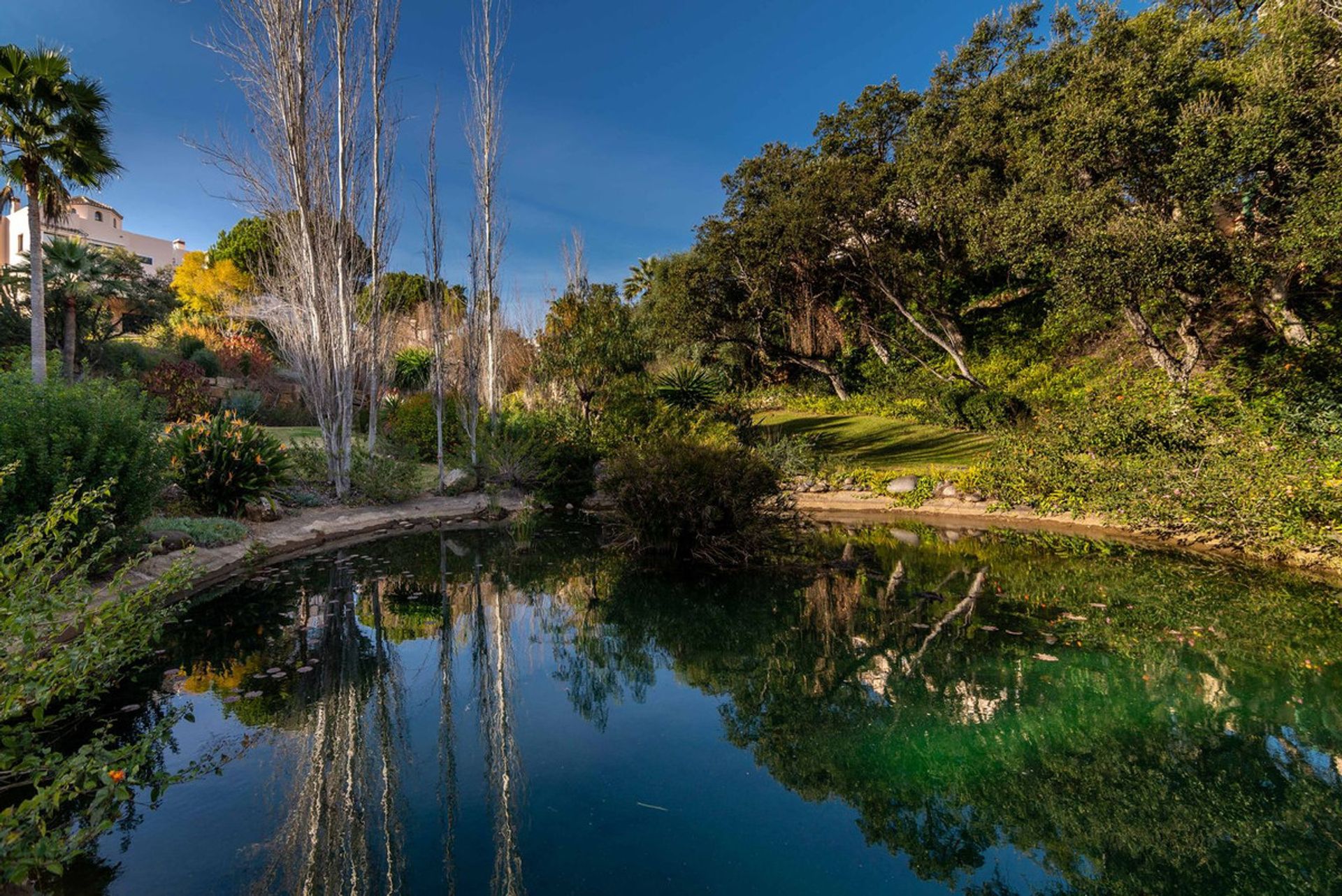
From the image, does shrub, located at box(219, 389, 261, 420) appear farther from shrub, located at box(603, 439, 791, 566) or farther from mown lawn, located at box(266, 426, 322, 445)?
shrub, located at box(603, 439, 791, 566)

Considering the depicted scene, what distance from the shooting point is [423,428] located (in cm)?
1586

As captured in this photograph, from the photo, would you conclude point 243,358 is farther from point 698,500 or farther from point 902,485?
point 902,485

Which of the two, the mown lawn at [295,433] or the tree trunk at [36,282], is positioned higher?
the tree trunk at [36,282]

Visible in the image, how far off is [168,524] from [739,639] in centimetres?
710

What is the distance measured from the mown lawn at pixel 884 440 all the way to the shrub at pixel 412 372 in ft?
38.4

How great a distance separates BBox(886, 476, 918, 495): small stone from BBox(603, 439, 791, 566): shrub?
14.7 ft

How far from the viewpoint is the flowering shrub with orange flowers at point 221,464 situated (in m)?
8.54

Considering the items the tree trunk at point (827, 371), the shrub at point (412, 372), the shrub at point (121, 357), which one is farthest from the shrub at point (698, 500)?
the shrub at point (121, 357)

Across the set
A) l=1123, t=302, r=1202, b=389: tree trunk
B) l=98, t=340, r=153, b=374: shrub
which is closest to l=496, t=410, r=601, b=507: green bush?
l=1123, t=302, r=1202, b=389: tree trunk

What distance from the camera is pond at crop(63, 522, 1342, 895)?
246 centimetres

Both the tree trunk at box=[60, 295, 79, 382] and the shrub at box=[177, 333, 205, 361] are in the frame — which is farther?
the shrub at box=[177, 333, 205, 361]

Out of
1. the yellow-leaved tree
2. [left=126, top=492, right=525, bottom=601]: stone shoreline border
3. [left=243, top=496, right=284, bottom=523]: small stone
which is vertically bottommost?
[left=126, top=492, right=525, bottom=601]: stone shoreline border

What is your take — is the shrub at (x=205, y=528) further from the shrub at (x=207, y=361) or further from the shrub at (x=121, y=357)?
the shrub at (x=207, y=361)

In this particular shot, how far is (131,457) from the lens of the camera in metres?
5.85
